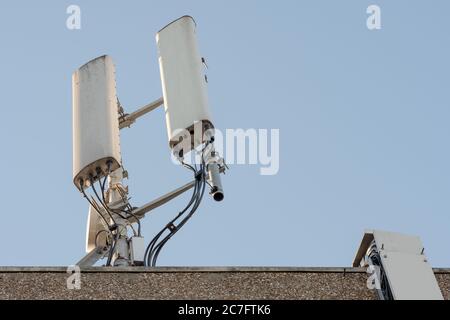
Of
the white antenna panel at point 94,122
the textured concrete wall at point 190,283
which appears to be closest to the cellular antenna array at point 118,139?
the white antenna panel at point 94,122

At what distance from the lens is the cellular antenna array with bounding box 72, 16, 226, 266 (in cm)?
925

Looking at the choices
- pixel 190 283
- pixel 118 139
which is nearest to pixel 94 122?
pixel 118 139

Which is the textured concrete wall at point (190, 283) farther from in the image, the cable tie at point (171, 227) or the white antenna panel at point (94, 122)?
the white antenna panel at point (94, 122)

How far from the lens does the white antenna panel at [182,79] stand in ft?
30.7

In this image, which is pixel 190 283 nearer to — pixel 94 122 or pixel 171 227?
pixel 171 227

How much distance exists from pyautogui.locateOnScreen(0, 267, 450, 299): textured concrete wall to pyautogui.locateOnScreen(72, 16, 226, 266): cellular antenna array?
127 cm

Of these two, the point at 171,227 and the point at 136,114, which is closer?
the point at 171,227

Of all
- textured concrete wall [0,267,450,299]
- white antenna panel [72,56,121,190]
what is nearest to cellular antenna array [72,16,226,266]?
white antenna panel [72,56,121,190]

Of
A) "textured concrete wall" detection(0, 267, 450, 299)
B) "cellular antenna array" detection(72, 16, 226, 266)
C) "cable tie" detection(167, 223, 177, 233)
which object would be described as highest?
"cellular antenna array" detection(72, 16, 226, 266)

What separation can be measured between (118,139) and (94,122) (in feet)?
0.96

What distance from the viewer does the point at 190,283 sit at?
302 inches

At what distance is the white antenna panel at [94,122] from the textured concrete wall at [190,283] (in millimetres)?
1736

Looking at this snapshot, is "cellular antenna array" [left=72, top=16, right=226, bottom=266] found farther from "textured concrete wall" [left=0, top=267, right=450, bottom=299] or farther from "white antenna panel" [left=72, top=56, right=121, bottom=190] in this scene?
"textured concrete wall" [left=0, top=267, right=450, bottom=299]
